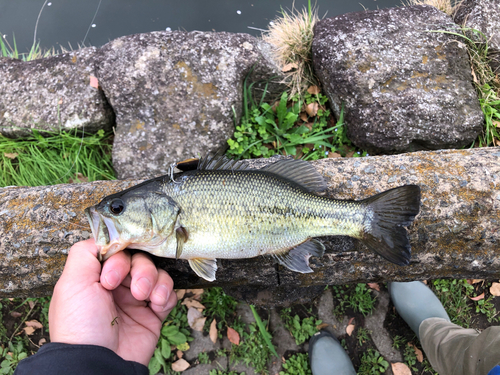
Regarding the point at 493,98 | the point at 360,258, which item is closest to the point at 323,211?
the point at 360,258

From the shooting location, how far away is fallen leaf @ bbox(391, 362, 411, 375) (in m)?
3.35

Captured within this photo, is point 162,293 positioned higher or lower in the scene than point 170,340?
higher

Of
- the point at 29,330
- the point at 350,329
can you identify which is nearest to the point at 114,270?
the point at 29,330

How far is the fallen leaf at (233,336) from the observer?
11.5ft

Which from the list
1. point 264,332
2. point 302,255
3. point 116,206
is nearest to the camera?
point 116,206

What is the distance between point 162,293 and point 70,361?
657 millimetres

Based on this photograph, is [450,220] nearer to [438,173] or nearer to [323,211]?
[438,173]

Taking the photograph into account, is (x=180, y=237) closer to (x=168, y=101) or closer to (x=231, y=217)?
(x=231, y=217)

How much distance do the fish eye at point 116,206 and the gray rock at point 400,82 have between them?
9.55 feet

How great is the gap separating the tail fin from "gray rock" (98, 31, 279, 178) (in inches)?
87.4

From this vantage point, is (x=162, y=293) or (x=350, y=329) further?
(x=350, y=329)

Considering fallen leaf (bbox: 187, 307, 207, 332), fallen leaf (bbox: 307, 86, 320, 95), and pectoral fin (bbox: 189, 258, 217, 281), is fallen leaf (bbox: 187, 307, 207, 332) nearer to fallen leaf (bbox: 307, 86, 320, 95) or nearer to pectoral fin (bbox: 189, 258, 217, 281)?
pectoral fin (bbox: 189, 258, 217, 281)

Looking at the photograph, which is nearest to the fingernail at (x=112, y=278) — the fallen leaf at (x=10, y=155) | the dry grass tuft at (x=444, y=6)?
the fallen leaf at (x=10, y=155)

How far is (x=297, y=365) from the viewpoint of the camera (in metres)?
3.47
